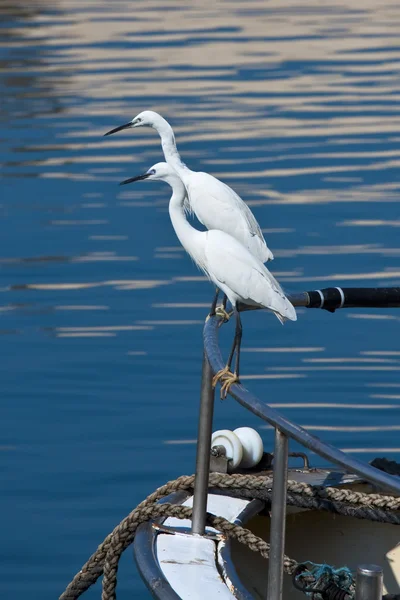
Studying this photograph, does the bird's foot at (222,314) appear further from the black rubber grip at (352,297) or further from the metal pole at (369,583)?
the metal pole at (369,583)

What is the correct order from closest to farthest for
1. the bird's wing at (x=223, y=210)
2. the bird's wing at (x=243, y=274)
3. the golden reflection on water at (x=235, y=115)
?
1. the bird's wing at (x=243, y=274)
2. the bird's wing at (x=223, y=210)
3. the golden reflection on water at (x=235, y=115)

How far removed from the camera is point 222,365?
12.0ft

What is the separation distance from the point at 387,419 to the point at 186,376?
58.9 inches

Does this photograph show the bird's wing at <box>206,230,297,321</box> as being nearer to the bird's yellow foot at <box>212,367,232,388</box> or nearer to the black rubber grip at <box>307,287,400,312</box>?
the black rubber grip at <box>307,287,400,312</box>

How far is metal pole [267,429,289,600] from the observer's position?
10.6 ft

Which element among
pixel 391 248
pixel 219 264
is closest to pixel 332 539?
pixel 219 264

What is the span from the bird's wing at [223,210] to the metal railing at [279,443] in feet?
0.97

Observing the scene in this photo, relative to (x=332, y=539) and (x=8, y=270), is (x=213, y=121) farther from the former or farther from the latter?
(x=332, y=539)

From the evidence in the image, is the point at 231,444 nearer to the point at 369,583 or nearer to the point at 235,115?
the point at 369,583

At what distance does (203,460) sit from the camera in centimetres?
410

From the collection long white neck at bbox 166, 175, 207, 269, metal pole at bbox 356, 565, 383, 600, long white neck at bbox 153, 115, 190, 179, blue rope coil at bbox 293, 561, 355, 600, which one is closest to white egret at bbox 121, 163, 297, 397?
long white neck at bbox 166, 175, 207, 269

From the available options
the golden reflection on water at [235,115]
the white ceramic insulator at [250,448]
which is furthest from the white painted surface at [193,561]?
the golden reflection on water at [235,115]

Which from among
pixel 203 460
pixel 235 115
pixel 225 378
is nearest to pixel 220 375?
pixel 225 378

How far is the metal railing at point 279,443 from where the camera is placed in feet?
9.34
